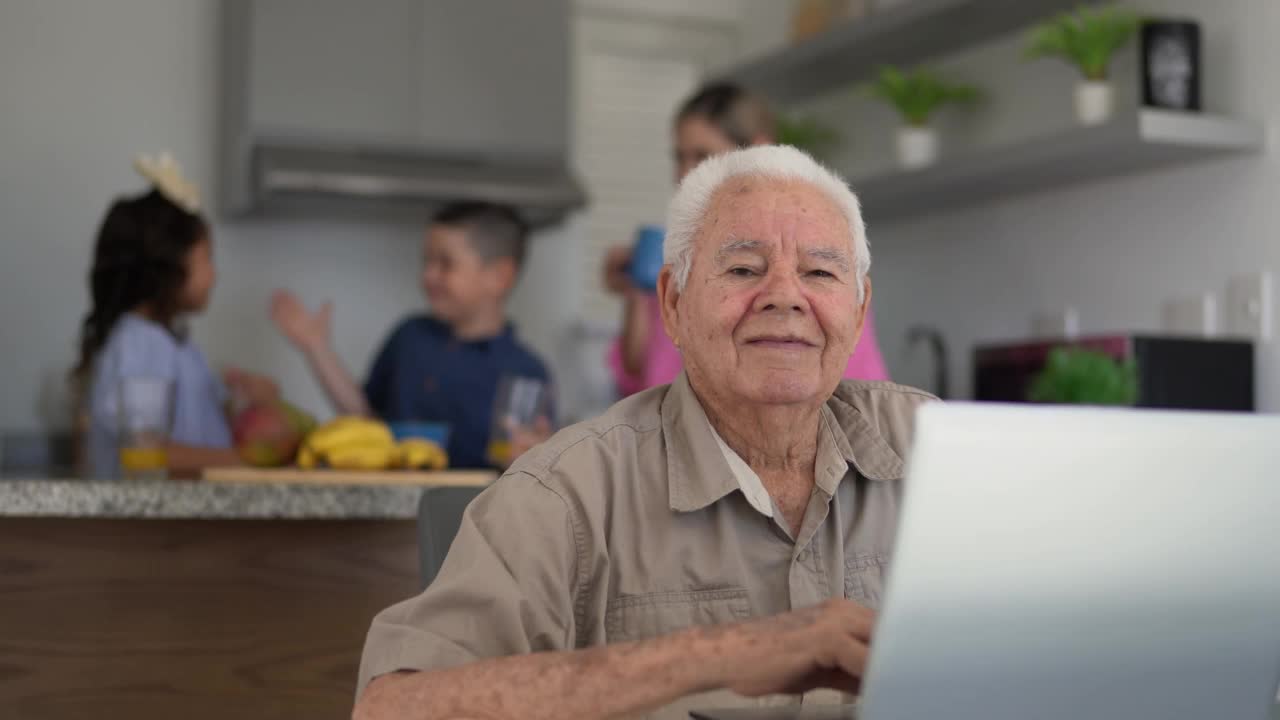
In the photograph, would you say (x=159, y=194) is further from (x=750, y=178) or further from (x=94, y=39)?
(x=750, y=178)

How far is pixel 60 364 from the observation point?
4.12 metres

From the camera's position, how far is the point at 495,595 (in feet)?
3.92

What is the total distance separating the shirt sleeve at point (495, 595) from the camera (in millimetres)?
Answer: 1177

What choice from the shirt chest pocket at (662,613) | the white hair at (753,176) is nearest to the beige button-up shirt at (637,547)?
the shirt chest pocket at (662,613)

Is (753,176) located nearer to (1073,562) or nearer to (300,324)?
(1073,562)

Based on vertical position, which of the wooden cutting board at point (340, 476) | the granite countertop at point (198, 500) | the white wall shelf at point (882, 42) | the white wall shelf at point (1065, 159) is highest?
the white wall shelf at point (882, 42)

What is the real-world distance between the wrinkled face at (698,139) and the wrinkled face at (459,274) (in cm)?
92

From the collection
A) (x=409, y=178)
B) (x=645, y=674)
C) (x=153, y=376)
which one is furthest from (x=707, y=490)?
(x=409, y=178)

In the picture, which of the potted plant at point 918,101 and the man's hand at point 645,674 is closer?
the man's hand at point 645,674

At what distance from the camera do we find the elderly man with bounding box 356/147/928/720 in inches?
47.0

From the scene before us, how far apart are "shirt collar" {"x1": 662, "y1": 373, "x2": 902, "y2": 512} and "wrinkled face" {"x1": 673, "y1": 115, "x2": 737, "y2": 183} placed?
129 cm

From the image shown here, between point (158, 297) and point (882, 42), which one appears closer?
point (158, 297)

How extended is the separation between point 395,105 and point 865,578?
10.2 feet

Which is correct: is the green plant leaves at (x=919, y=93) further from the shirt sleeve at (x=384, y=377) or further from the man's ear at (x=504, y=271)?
the shirt sleeve at (x=384, y=377)
